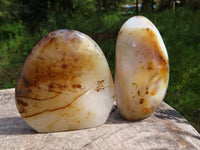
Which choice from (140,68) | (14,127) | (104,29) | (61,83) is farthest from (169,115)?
(104,29)

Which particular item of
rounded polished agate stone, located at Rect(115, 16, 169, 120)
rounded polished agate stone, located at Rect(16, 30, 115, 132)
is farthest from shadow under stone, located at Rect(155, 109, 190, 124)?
rounded polished agate stone, located at Rect(16, 30, 115, 132)

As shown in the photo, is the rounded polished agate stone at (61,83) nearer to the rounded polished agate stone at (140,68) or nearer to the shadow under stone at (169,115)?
the rounded polished agate stone at (140,68)

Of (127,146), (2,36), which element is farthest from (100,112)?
(2,36)

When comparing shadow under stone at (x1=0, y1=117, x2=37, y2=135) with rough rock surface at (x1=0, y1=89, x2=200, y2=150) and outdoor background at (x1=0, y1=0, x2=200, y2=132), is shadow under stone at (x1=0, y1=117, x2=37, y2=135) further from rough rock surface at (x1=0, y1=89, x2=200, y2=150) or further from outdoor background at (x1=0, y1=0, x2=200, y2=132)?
outdoor background at (x1=0, y1=0, x2=200, y2=132)

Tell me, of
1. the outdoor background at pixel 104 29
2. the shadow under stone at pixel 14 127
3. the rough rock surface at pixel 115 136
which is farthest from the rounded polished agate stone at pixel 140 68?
the outdoor background at pixel 104 29

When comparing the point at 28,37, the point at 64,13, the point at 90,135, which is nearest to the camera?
the point at 90,135

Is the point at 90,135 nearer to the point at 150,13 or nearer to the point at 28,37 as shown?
the point at 150,13
